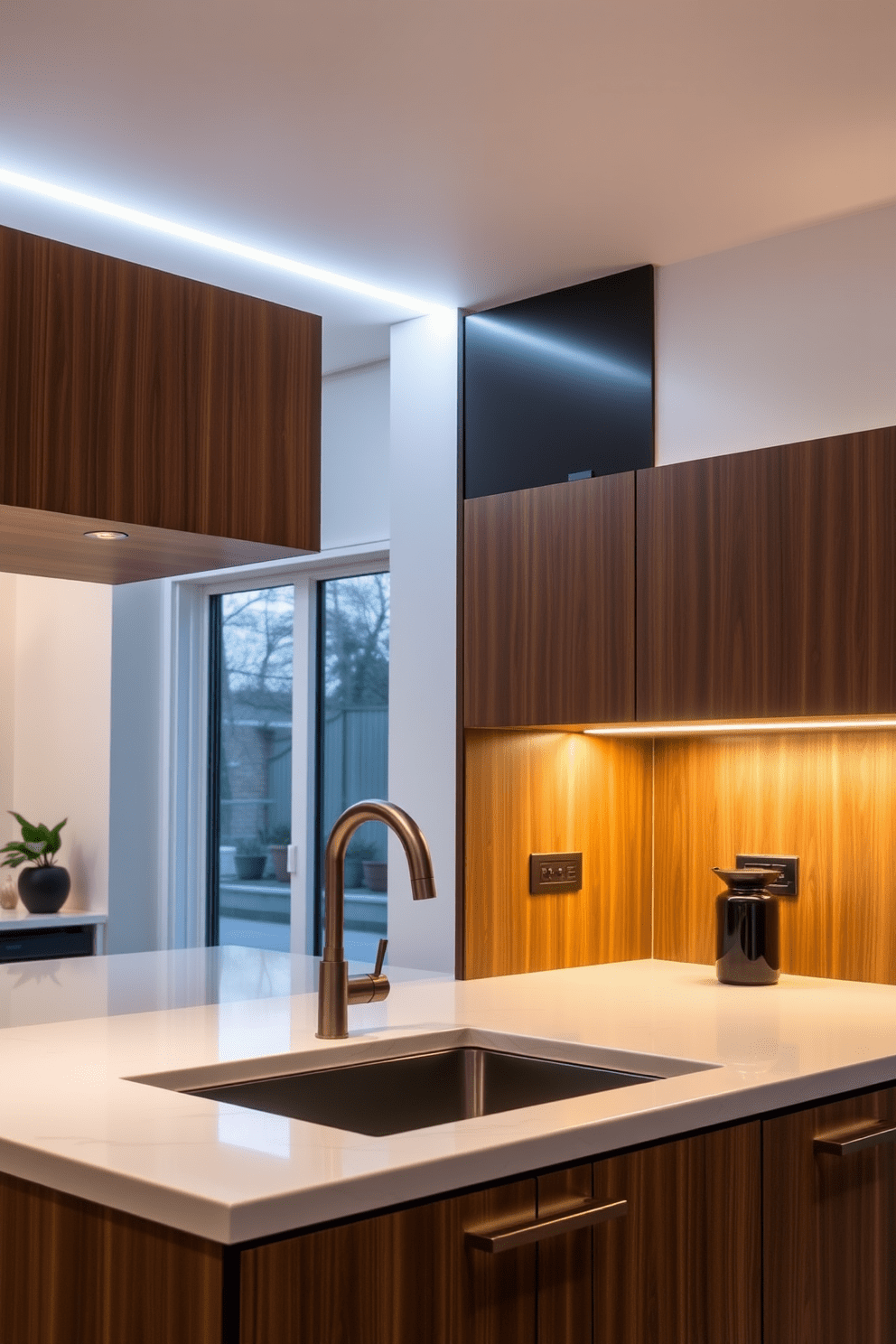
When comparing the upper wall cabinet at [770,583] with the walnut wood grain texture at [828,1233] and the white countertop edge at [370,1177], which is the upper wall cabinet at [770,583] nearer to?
the walnut wood grain texture at [828,1233]

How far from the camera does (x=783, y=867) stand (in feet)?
9.57

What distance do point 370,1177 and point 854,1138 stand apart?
0.92 metres

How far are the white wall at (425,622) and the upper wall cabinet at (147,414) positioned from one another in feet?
3.65

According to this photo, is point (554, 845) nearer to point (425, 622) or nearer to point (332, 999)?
point (425, 622)

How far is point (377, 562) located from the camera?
4105 millimetres

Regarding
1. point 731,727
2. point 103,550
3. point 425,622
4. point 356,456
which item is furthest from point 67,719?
point 103,550

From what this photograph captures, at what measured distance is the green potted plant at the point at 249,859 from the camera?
4504mm

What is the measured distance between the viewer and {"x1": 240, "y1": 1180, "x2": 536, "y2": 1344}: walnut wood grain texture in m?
1.29

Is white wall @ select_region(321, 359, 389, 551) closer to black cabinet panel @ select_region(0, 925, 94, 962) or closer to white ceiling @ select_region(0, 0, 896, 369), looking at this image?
white ceiling @ select_region(0, 0, 896, 369)

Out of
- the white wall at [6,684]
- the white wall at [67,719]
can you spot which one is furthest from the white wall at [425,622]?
the white wall at [6,684]

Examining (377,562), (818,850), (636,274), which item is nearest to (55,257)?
(636,274)

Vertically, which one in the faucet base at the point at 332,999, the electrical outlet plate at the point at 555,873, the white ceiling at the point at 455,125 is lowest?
the faucet base at the point at 332,999

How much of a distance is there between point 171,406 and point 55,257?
233mm

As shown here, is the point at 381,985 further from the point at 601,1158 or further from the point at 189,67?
the point at 189,67
